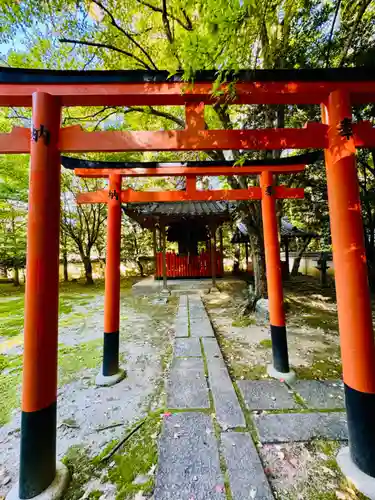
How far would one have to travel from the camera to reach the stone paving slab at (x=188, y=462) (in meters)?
1.62

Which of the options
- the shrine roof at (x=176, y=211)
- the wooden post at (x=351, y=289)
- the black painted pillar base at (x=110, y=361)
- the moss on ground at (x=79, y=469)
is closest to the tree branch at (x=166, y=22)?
the wooden post at (x=351, y=289)

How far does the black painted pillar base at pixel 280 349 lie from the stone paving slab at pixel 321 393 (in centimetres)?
26

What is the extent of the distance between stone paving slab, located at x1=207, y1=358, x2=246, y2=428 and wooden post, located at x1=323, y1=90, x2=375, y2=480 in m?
0.91

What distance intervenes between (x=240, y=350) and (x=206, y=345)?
65 centimetres

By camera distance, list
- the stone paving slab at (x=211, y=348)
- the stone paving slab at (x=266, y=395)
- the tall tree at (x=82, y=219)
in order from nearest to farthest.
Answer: the stone paving slab at (x=266, y=395) → the stone paving slab at (x=211, y=348) → the tall tree at (x=82, y=219)

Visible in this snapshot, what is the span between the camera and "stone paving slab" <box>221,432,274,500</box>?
5.24 ft

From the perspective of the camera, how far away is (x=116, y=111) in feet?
20.3

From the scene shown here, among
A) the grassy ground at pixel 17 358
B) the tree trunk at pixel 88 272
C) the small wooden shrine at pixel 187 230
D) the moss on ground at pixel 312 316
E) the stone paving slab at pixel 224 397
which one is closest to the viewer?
the stone paving slab at pixel 224 397

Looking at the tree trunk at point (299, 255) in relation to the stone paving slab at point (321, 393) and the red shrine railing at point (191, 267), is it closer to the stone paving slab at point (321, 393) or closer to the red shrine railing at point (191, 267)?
the red shrine railing at point (191, 267)

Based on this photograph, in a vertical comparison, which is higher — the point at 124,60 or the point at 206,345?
the point at 124,60

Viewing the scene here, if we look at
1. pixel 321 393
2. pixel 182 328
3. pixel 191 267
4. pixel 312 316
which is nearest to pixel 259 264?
pixel 312 316

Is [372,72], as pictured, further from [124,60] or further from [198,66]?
[124,60]

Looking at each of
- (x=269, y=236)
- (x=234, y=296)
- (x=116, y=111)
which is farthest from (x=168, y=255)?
(x=269, y=236)

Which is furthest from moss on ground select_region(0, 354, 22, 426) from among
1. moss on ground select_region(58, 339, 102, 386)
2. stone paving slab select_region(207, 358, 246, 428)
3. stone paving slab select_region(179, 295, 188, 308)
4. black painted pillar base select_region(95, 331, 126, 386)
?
stone paving slab select_region(179, 295, 188, 308)
